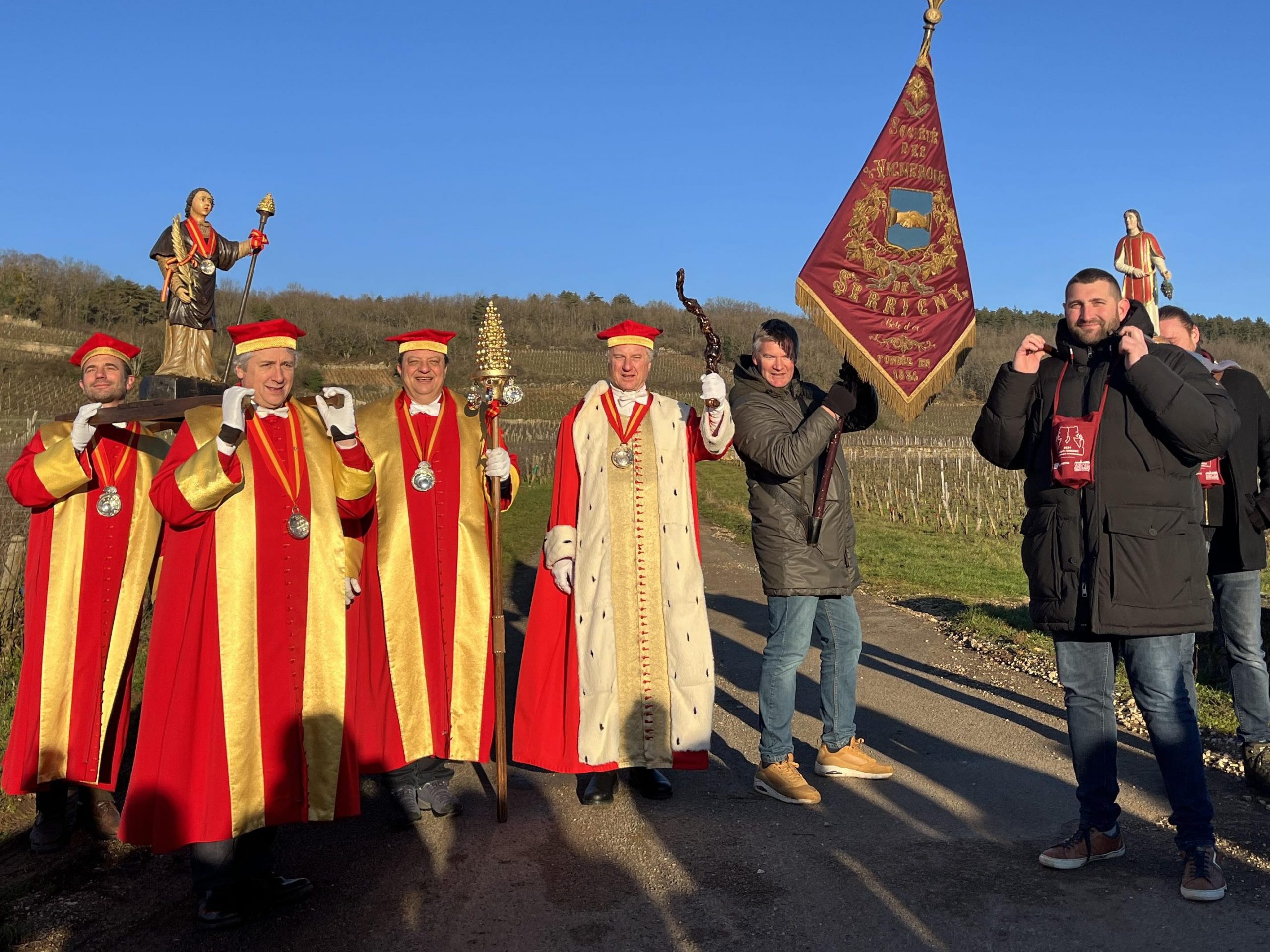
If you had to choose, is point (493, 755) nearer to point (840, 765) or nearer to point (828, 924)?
point (840, 765)

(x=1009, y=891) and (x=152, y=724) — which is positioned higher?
(x=152, y=724)

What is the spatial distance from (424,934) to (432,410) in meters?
2.43

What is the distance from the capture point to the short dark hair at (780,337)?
5125mm

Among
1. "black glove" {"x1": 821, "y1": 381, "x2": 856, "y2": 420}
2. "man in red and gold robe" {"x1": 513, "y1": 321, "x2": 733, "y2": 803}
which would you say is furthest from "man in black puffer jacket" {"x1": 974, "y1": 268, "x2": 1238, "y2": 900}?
"man in red and gold robe" {"x1": 513, "y1": 321, "x2": 733, "y2": 803}

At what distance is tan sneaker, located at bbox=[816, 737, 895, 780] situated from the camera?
5.14m

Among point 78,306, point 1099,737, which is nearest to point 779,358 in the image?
point 1099,737

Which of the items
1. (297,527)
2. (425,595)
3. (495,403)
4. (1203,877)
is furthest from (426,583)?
(1203,877)

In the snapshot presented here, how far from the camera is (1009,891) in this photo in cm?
378

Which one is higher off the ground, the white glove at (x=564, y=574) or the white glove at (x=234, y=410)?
the white glove at (x=234, y=410)

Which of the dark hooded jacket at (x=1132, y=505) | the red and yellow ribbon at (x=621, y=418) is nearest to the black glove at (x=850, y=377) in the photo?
the red and yellow ribbon at (x=621, y=418)

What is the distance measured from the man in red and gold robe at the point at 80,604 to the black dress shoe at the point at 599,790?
1.98 meters

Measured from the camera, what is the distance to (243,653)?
394cm

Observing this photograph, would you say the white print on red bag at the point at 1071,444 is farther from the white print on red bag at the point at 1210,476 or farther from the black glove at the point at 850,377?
the white print on red bag at the point at 1210,476

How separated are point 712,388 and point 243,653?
7.17 feet
